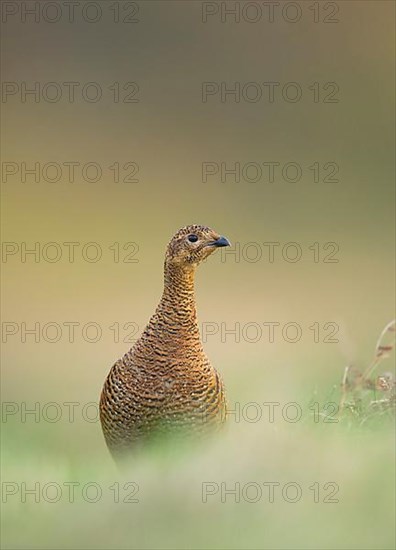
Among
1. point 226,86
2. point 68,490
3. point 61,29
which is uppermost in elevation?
point 61,29

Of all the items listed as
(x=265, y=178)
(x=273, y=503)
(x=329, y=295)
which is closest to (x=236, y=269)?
(x=329, y=295)

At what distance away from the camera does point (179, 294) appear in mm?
5301

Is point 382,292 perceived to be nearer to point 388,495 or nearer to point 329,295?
point 329,295

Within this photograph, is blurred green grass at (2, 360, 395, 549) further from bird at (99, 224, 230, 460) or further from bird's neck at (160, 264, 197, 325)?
bird's neck at (160, 264, 197, 325)

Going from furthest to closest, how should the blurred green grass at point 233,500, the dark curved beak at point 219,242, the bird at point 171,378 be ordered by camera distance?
the dark curved beak at point 219,242, the bird at point 171,378, the blurred green grass at point 233,500

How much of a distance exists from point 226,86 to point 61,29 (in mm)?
5278

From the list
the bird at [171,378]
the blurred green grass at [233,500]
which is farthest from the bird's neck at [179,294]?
the blurred green grass at [233,500]

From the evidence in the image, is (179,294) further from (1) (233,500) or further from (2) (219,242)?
(1) (233,500)

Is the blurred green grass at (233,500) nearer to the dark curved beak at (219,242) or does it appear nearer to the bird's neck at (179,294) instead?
the bird's neck at (179,294)

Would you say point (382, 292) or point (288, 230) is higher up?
point (288, 230)

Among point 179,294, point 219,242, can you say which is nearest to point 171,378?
point 179,294

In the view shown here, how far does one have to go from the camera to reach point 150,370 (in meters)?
5.11

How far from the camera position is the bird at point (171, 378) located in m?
5.09

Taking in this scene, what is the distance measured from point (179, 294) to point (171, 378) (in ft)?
1.25
